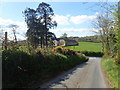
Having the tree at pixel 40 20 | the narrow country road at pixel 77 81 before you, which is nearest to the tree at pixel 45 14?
the tree at pixel 40 20

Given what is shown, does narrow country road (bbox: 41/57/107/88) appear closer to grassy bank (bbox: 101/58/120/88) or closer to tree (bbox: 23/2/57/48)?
grassy bank (bbox: 101/58/120/88)

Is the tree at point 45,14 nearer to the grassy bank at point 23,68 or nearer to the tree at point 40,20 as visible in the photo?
the tree at point 40,20

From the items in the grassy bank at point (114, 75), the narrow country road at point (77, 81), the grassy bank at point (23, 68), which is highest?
the grassy bank at point (23, 68)

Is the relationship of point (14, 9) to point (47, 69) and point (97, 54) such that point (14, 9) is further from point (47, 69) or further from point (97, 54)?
point (97, 54)

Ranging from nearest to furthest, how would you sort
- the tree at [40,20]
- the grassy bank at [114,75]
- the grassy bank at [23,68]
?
the grassy bank at [23,68]
the grassy bank at [114,75]
the tree at [40,20]

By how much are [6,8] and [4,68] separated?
3.42 metres

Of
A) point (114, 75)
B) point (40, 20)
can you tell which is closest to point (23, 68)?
point (114, 75)

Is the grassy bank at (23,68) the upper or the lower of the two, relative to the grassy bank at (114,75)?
upper

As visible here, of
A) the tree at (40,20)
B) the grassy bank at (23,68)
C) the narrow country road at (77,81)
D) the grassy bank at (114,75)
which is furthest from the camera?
the tree at (40,20)

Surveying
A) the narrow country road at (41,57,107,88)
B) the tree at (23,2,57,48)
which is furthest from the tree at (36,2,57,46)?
the narrow country road at (41,57,107,88)

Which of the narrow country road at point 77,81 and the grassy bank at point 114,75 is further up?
the grassy bank at point 114,75

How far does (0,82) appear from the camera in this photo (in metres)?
6.04

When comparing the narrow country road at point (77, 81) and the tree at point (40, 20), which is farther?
the tree at point (40, 20)

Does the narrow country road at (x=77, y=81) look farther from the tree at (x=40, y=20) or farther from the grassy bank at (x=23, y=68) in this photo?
the tree at (x=40, y=20)
